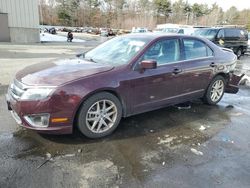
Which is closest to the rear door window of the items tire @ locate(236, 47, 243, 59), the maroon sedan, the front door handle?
the maroon sedan

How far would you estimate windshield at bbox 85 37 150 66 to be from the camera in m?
4.34

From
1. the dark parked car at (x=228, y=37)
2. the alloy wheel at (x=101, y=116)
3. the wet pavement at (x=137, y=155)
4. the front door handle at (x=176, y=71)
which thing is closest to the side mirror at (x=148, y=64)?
the front door handle at (x=176, y=71)

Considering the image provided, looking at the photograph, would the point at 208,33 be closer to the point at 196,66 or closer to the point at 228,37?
the point at 228,37

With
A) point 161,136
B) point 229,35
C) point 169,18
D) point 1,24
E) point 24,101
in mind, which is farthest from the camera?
point 169,18

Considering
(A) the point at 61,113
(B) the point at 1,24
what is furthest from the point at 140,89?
(B) the point at 1,24

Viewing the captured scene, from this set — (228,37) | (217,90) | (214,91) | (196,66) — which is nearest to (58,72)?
(196,66)

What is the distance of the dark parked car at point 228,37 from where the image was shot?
15173 millimetres

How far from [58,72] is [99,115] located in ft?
2.88

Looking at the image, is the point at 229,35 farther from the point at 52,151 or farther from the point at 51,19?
the point at 51,19

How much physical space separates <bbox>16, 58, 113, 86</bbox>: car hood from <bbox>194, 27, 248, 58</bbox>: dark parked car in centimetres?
1265

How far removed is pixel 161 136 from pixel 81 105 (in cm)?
138

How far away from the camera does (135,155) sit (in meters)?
3.54

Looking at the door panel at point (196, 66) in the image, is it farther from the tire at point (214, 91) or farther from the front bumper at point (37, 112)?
the front bumper at point (37, 112)

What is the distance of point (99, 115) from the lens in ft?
13.0
